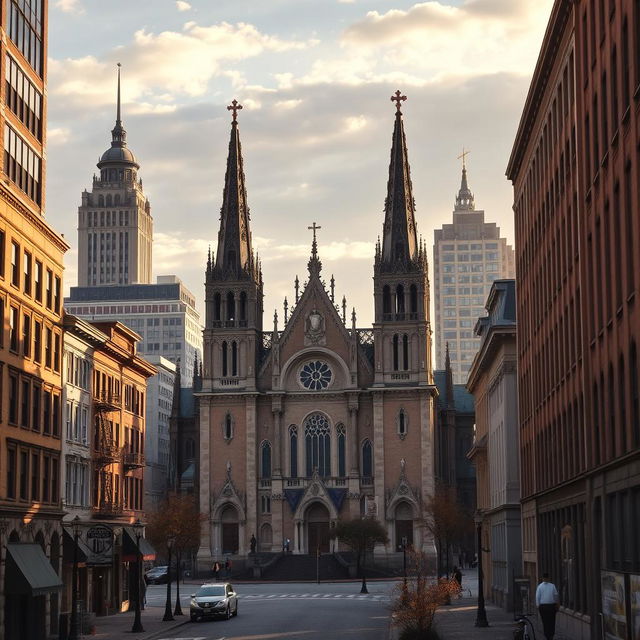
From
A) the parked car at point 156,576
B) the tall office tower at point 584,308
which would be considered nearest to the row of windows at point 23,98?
the tall office tower at point 584,308

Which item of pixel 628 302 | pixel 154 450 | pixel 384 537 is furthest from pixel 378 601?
pixel 154 450

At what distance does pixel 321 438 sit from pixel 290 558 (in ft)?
40.1

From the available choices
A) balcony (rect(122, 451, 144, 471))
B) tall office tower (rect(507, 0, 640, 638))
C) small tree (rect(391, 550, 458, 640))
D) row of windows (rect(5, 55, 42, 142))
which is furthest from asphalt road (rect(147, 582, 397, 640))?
row of windows (rect(5, 55, 42, 142))

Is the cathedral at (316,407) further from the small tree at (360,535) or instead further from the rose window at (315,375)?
the small tree at (360,535)

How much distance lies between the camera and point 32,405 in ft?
160

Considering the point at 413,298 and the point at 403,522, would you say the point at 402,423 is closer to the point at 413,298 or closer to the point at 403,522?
the point at 403,522

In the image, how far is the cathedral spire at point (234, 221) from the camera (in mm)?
125000

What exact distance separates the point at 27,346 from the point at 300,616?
1826cm

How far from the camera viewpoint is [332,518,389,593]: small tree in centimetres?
10681

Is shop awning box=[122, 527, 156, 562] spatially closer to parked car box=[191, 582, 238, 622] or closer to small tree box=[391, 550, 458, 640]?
parked car box=[191, 582, 238, 622]

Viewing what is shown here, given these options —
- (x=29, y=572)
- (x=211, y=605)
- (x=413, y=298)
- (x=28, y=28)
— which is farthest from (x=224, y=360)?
(x=29, y=572)

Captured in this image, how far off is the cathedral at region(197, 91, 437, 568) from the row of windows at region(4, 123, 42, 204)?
71394 mm

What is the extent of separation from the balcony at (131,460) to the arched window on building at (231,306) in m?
53.9

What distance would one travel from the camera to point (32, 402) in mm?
48750
